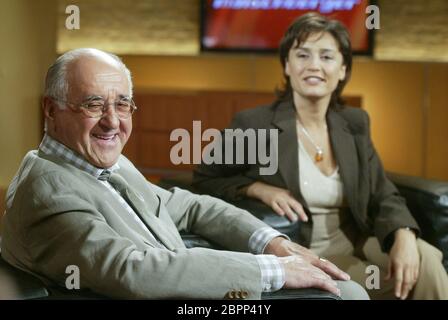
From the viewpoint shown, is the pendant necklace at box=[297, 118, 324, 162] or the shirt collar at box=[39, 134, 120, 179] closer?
the shirt collar at box=[39, 134, 120, 179]

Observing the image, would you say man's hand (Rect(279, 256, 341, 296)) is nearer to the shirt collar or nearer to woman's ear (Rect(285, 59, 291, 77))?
the shirt collar

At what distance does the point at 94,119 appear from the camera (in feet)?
4.72

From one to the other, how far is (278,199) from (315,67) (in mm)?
403

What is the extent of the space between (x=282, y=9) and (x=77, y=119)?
3.04 metres

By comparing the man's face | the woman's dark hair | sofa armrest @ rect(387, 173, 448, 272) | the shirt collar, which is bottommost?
sofa armrest @ rect(387, 173, 448, 272)

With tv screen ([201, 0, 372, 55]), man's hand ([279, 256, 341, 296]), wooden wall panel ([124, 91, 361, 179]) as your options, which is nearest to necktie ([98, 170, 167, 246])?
man's hand ([279, 256, 341, 296])

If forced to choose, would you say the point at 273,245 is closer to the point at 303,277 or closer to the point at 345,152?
the point at 303,277

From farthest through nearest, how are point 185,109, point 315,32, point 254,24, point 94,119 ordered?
point 254,24 < point 185,109 < point 315,32 < point 94,119

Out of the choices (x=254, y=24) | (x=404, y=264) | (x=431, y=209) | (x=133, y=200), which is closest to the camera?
(x=133, y=200)

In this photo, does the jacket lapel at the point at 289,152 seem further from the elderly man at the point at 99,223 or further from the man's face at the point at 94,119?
the man's face at the point at 94,119

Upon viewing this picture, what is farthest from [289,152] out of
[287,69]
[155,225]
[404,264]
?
[155,225]

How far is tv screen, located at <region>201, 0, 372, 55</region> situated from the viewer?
4258mm

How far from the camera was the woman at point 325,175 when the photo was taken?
2.07m

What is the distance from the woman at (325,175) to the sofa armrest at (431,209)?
0.38 feet
